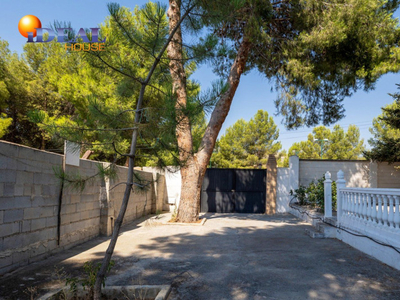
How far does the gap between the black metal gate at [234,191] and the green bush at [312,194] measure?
1296mm

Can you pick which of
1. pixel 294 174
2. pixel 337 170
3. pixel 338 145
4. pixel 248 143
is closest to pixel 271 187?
pixel 294 174

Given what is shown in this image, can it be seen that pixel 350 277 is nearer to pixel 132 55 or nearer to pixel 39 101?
pixel 132 55

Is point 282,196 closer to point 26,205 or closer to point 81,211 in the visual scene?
point 81,211

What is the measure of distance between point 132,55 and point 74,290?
2.69 m

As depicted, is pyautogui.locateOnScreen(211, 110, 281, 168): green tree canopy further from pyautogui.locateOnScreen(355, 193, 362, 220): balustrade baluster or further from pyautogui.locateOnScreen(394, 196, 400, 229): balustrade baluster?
pyautogui.locateOnScreen(394, 196, 400, 229): balustrade baluster

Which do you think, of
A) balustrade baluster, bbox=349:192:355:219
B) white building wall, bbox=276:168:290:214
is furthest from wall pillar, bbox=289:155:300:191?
balustrade baluster, bbox=349:192:355:219

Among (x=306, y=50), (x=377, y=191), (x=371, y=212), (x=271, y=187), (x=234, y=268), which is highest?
(x=306, y=50)

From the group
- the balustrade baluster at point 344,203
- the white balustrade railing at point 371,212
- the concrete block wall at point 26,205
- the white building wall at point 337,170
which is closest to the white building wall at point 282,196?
the white building wall at point 337,170

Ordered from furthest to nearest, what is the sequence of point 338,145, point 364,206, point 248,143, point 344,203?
point 338,145 → point 248,143 → point 344,203 → point 364,206

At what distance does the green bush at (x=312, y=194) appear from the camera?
9.09 metres

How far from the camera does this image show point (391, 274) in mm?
3959

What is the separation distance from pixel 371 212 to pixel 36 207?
208 inches

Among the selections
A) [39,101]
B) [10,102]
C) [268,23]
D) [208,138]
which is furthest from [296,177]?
[10,102]

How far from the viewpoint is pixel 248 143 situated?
3131cm
